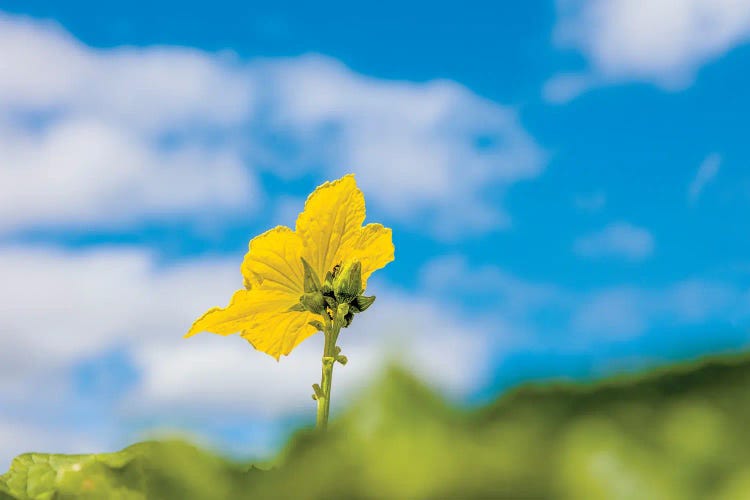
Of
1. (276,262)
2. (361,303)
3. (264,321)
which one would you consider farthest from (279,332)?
(361,303)

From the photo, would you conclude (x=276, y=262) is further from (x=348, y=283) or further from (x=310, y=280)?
(x=348, y=283)

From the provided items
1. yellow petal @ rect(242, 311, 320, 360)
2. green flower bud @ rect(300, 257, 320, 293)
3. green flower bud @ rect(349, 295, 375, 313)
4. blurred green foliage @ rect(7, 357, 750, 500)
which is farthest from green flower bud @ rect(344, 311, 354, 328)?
blurred green foliage @ rect(7, 357, 750, 500)

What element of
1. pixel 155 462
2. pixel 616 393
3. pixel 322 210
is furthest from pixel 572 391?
pixel 322 210

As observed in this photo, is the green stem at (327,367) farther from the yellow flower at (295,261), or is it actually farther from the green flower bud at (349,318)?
the yellow flower at (295,261)

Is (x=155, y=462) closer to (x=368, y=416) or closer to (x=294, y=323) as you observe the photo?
(x=368, y=416)

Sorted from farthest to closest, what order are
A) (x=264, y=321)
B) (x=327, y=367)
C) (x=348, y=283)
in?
1. (x=264, y=321)
2. (x=348, y=283)
3. (x=327, y=367)

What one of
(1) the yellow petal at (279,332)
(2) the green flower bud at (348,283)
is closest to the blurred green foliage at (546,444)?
(2) the green flower bud at (348,283)

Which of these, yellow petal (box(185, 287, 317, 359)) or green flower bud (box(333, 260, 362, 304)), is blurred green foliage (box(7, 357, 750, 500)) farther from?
yellow petal (box(185, 287, 317, 359))
